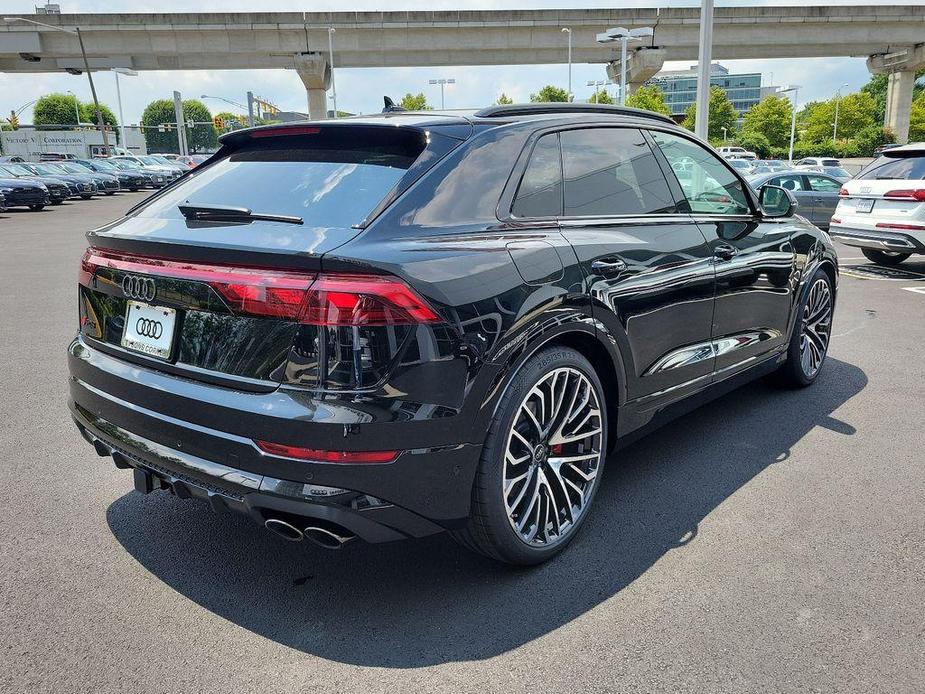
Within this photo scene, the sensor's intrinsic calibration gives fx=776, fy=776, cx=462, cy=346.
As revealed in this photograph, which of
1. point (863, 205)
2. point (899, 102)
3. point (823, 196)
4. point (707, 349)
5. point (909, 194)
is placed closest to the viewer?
point (707, 349)

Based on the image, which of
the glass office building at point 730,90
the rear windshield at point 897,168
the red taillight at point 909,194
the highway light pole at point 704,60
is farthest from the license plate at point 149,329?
the glass office building at point 730,90

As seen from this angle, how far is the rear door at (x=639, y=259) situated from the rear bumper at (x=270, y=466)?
1.05m

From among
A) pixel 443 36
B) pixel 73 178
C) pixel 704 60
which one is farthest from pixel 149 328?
pixel 443 36

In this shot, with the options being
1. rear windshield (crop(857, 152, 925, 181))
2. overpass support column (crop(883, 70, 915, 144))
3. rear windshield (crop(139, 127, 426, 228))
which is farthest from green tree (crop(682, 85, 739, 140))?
rear windshield (crop(139, 127, 426, 228))

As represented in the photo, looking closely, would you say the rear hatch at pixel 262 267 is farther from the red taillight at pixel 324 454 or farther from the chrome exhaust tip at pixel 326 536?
the chrome exhaust tip at pixel 326 536

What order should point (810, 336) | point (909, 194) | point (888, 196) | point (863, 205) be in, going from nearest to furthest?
1. point (810, 336)
2. point (909, 194)
3. point (888, 196)
4. point (863, 205)

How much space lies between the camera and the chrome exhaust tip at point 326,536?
2.48 metres

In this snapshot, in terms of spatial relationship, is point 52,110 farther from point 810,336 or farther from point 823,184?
point 810,336

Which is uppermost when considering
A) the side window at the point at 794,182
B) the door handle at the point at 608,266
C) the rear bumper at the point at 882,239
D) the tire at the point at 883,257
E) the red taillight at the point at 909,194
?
the door handle at the point at 608,266

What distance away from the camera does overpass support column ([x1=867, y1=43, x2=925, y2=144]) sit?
48.3 m

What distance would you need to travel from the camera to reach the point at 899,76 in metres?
51.8

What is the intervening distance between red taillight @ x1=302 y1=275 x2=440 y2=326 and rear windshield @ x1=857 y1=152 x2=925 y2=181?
389 inches

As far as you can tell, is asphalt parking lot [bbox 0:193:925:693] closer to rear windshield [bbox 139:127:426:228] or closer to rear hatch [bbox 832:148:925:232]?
rear windshield [bbox 139:127:426:228]

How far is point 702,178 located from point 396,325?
256cm
